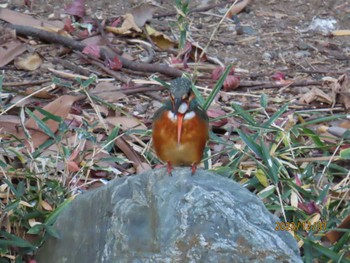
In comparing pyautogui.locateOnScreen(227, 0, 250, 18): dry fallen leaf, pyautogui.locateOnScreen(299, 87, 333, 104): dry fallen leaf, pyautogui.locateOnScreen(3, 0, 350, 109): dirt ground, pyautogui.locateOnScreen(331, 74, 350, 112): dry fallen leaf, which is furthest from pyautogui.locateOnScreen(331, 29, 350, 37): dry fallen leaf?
pyautogui.locateOnScreen(299, 87, 333, 104): dry fallen leaf

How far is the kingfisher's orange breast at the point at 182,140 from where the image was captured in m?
4.50

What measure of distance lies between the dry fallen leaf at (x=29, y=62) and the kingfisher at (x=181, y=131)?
188 centimetres

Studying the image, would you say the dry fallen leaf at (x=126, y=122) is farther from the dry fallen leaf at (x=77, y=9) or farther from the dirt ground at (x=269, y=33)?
the dry fallen leaf at (x=77, y=9)

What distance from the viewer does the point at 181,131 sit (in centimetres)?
449

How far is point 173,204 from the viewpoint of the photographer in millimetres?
3797

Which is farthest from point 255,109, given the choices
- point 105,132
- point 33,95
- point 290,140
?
point 33,95

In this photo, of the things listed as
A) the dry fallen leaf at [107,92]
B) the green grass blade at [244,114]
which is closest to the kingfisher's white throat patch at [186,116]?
the green grass blade at [244,114]

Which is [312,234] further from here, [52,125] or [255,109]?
[52,125]

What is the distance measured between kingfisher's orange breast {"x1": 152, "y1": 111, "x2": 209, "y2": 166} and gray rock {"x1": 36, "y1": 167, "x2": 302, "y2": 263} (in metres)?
0.39

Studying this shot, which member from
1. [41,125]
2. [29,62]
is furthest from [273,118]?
Result: [29,62]

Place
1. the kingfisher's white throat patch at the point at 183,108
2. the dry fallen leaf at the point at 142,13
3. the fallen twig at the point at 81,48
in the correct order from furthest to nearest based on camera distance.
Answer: the dry fallen leaf at the point at 142,13, the fallen twig at the point at 81,48, the kingfisher's white throat patch at the point at 183,108

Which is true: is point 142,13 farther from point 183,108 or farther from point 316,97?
point 183,108

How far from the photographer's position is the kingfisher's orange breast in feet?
14.8

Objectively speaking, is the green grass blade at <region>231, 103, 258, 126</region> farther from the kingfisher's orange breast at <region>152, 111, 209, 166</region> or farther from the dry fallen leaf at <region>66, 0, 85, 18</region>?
the dry fallen leaf at <region>66, 0, 85, 18</region>
